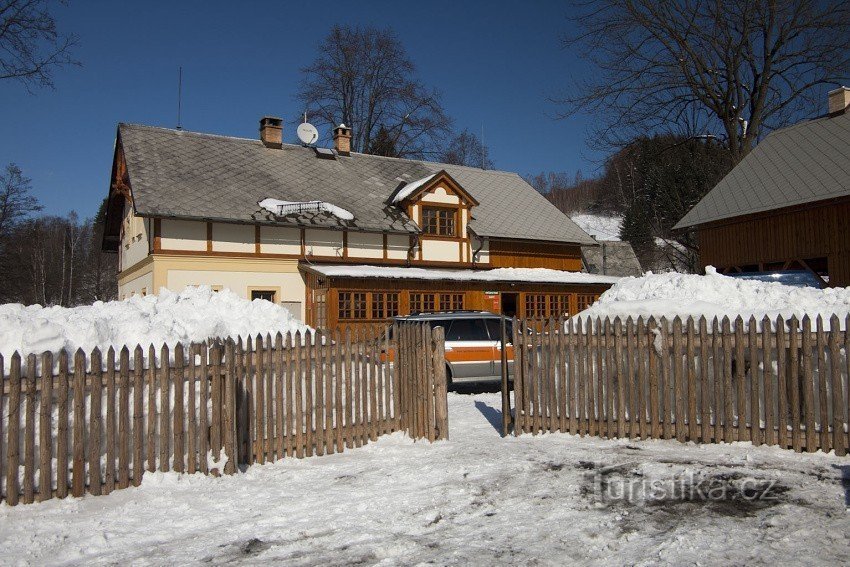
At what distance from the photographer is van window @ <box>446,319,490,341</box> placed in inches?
589

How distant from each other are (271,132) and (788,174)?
2228 cm

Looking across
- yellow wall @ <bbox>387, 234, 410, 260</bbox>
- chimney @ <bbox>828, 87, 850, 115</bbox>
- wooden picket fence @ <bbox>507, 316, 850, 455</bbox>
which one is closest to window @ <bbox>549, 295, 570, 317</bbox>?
yellow wall @ <bbox>387, 234, 410, 260</bbox>

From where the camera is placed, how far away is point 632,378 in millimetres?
8562

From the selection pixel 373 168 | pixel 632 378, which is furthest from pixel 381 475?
pixel 373 168

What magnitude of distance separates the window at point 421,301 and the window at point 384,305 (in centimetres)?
74

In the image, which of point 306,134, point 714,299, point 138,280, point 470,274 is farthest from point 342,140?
point 714,299

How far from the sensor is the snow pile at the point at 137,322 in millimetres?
6938

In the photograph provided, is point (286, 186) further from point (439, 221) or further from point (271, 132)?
point (439, 221)

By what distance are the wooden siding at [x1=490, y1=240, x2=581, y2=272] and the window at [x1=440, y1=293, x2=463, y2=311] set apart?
12.8 feet

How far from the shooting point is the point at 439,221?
2856 centimetres

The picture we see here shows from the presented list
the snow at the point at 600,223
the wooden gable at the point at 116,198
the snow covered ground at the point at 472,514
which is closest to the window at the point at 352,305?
the wooden gable at the point at 116,198

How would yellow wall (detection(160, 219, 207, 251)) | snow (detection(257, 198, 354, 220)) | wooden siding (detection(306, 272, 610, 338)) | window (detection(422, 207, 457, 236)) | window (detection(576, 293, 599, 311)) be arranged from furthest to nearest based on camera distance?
1. window (detection(576, 293, 599, 311))
2. window (detection(422, 207, 457, 236))
3. snow (detection(257, 198, 354, 220))
4. wooden siding (detection(306, 272, 610, 338))
5. yellow wall (detection(160, 219, 207, 251))

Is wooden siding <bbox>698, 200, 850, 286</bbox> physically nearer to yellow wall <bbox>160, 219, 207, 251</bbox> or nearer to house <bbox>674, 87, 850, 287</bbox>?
house <bbox>674, 87, 850, 287</bbox>

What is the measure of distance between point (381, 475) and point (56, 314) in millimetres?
4589
